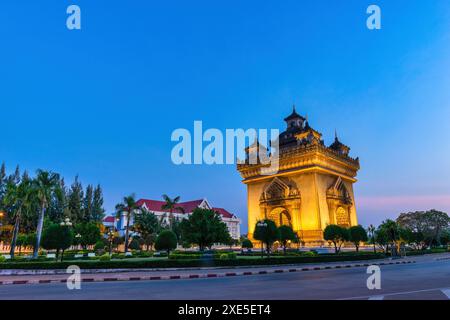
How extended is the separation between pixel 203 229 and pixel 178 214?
5894cm

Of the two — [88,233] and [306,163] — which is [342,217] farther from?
[88,233]

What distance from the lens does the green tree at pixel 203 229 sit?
3141cm

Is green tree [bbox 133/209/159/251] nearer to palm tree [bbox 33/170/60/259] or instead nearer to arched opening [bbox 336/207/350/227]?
palm tree [bbox 33/170/60/259]

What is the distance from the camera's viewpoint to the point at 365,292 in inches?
356

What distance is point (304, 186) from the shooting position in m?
45.6

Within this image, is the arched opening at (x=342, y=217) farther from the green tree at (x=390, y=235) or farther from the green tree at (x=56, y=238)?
the green tree at (x=56, y=238)

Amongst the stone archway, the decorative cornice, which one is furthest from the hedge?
the stone archway

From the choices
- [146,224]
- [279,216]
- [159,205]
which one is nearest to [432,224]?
[279,216]

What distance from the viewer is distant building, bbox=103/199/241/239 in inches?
3226

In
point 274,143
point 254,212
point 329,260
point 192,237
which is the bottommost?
point 329,260

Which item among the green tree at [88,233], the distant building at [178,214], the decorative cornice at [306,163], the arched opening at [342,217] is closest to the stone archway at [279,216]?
the decorative cornice at [306,163]
